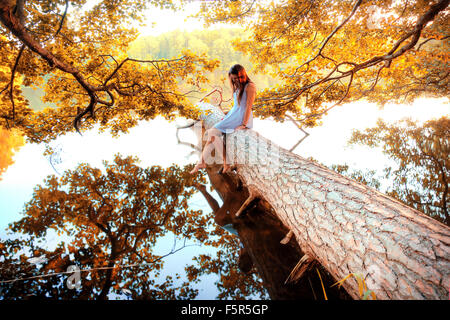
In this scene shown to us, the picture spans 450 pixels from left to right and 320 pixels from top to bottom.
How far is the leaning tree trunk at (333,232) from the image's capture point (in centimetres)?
84

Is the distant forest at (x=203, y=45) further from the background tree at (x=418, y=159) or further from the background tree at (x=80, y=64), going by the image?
the background tree at (x=80, y=64)

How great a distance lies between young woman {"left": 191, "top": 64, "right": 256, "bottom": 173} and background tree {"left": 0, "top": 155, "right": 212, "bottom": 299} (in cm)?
85

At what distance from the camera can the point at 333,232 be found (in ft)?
4.06

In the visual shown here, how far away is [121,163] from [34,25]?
2.77 meters

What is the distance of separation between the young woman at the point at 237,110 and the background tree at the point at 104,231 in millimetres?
850

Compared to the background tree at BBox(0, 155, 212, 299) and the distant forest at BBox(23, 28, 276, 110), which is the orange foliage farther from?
the distant forest at BBox(23, 28, 276, 110)

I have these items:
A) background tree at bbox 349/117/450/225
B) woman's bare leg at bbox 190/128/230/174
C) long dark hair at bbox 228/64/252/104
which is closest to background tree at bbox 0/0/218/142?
long dark hair at bbox 228/64/252/104

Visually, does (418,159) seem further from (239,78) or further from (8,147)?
(8,147)

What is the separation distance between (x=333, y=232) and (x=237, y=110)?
2.10 m

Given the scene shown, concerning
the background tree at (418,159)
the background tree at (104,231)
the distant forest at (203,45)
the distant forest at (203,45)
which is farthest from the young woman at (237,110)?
the distant forest at (203,45)

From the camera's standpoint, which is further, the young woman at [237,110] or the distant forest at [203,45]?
the distant forest at [203,45]

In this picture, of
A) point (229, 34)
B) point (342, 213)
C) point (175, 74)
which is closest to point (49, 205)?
point (175, 74)

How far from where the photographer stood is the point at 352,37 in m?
3.25

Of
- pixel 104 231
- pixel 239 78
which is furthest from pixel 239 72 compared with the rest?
pixel 104 231
